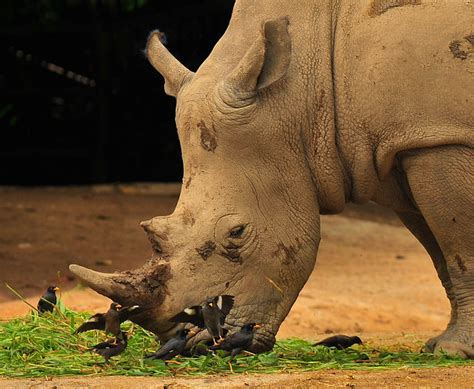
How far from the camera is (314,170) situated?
6.50 metres

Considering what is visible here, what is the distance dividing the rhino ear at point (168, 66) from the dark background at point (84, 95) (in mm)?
8224

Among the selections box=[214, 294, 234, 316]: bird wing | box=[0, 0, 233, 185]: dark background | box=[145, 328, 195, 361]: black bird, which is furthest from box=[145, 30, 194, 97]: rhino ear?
box=[0, 0, 233, 185]: dark background

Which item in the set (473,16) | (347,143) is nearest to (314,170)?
(347,143)

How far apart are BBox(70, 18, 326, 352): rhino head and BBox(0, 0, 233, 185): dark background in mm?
8873

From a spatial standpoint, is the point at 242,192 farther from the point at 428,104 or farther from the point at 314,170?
the point at 428,104

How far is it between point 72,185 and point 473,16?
9.82 metres

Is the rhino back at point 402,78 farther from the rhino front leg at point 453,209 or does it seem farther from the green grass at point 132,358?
the green grass at point 132,358

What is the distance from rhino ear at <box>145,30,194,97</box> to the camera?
672 cm

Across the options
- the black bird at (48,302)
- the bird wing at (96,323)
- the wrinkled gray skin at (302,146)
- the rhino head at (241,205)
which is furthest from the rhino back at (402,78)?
the black bird at (48,302)

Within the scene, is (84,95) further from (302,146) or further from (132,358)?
(132,358)

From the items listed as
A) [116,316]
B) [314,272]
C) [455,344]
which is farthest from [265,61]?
[314,272]

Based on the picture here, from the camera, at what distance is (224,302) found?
20.0ft

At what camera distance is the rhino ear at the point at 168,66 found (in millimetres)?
6718

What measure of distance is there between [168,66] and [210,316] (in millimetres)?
1538
